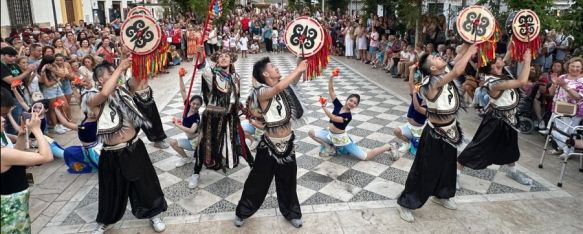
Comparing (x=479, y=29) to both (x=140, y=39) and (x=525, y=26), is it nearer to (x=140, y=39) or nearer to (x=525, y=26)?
(x=525, y=26)

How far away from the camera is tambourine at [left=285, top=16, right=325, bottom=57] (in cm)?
371

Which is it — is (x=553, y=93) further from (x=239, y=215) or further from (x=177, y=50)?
(x=177, y=50)

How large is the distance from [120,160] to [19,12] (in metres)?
16.9

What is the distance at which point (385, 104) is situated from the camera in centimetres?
907

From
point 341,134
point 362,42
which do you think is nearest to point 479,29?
point 341,134

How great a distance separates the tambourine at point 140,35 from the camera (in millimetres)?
3744

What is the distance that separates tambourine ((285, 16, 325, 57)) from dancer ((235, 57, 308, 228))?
0.90ft

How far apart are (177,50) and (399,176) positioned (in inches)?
518

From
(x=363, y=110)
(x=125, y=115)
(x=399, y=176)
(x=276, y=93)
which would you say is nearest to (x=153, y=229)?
(x=125, y=115)

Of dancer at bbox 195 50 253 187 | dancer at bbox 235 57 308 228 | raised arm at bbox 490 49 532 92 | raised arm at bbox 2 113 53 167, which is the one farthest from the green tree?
raised arm at bbox 2 113 53 167

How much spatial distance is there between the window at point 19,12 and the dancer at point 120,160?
15821 millimetres

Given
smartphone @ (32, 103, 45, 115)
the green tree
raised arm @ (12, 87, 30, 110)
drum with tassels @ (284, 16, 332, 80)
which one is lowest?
raised arm @ (12, 87, 30, 110)

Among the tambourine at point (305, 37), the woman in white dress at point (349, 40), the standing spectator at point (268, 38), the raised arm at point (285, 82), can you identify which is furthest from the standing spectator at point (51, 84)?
the standing spectator at point (268, 38)

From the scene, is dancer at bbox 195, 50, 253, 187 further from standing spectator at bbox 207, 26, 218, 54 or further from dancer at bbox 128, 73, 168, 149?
standing spectator at bbox 207, 26, 218, 54
